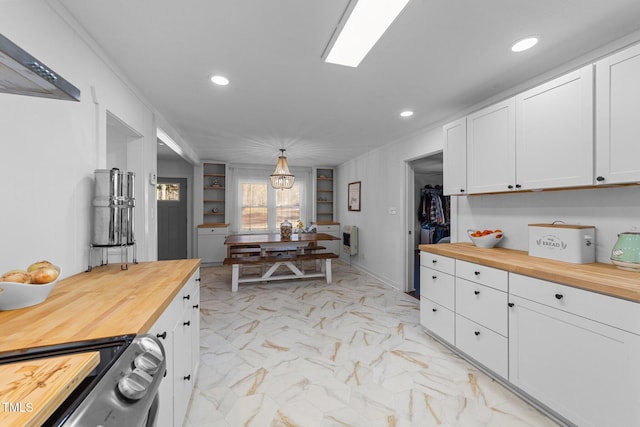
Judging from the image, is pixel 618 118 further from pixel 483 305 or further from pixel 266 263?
pixel 266 263

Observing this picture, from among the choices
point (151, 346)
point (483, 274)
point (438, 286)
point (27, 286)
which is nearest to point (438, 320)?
point (438, 286)

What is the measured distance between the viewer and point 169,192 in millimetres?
5984

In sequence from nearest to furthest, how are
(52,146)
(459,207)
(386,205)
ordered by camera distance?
(52,146) → (459,207) → (386,205)

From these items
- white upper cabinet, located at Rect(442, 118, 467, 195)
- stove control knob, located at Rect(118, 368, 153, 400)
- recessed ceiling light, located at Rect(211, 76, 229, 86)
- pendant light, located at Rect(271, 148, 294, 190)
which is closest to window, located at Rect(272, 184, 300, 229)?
pendant light, located at Rect(271, 148, 294, 190)

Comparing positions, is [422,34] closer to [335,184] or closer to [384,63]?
[384,63]

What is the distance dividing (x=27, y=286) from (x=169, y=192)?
545 centimetres

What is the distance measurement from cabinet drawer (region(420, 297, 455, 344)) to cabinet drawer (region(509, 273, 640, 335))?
2.27ft

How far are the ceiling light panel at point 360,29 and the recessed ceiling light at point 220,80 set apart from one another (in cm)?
93

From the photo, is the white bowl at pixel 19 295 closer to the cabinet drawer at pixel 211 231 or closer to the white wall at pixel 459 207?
the white wall at pixel 459 207

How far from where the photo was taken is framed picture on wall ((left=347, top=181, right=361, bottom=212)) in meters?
5.75

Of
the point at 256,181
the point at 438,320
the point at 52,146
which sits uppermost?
the point at 256,181

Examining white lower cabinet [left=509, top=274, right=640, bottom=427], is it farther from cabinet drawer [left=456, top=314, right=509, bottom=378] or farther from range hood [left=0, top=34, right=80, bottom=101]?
range hood [left=0, top=34, right=80, bottom=101]

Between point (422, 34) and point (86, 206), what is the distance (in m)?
2.38

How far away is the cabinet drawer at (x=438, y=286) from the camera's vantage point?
2.37 metres
